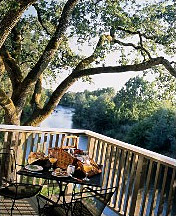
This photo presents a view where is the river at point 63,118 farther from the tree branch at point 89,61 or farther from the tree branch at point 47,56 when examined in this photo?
the tree branch at point 47,56

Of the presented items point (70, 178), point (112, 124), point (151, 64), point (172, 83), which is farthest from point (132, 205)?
point (112, 124)

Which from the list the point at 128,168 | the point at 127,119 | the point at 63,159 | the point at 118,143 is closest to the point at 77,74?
the point at 118,143

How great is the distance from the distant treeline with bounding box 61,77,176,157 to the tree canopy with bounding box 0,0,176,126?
8.37 meters

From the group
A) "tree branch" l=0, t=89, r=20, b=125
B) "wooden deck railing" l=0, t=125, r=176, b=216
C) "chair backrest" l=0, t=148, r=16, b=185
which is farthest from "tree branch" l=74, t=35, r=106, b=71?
"chair backrest" l=0, t=148, r=16, b=185

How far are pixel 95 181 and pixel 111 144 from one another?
1.30 m

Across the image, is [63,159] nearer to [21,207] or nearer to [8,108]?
[21,207]

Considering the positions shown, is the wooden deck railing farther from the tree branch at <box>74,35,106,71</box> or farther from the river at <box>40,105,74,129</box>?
the river at <box>40,105,74,129</box>

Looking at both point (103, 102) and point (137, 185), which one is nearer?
point (137, 185)

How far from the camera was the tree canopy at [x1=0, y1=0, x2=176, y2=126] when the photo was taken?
732 centimetres

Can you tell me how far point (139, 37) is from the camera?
841cm

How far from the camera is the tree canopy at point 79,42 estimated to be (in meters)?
7.32

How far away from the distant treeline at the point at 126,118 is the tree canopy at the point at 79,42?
8367 millimetres

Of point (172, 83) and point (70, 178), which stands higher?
point (172, 83)

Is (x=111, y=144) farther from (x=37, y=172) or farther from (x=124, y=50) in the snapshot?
(x=124, y=50)
